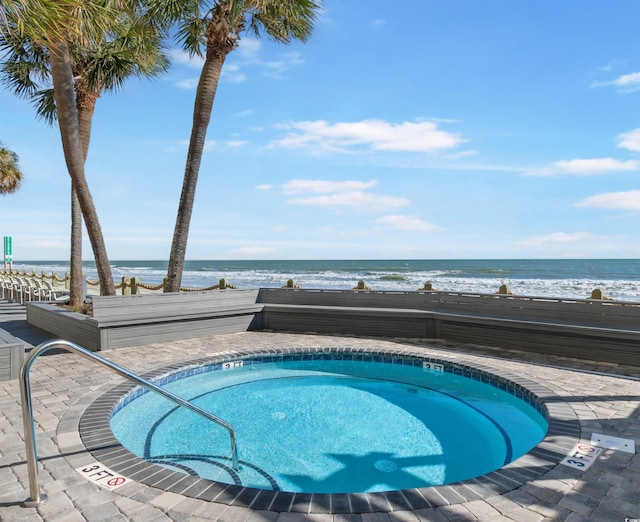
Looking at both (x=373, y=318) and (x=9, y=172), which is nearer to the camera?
(x=373, y=318)

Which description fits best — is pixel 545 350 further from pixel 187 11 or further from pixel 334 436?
pixel 187 11

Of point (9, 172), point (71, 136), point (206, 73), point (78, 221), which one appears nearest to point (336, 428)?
point (71, 136)

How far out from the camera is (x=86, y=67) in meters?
9.55

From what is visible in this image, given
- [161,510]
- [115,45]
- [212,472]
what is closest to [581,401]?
[212,472]

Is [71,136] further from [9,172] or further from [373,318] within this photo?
[9,172]

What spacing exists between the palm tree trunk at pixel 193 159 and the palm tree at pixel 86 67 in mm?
1570

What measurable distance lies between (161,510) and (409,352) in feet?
14.9

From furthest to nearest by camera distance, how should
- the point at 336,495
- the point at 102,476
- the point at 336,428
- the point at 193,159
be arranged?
the point at 193,159, the point at 336,428, the point at 102,476, the point at 336,495

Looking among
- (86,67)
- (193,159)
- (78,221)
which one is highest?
(86,67)

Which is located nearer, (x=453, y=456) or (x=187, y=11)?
(x=453, y=456)

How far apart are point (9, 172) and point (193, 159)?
Result: 20.3 metres

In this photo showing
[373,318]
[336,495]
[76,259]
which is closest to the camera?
[336,495]

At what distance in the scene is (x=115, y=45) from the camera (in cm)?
940

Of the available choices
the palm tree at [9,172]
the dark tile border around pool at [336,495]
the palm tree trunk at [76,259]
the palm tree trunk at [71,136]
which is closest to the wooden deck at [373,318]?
the palm tree trunk at [76,259]
